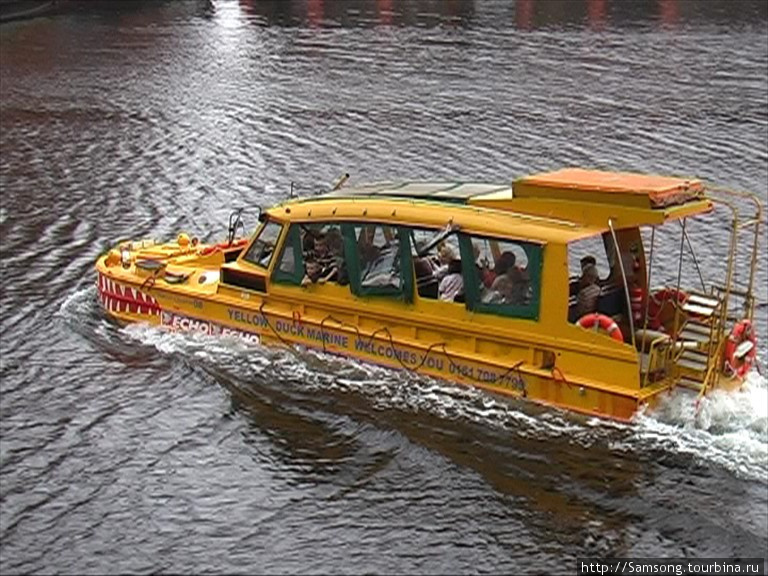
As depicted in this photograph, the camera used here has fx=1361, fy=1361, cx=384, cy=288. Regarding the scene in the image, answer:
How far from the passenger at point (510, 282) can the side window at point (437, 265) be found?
1.93ft

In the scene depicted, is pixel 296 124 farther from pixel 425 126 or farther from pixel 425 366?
pixel 425 366

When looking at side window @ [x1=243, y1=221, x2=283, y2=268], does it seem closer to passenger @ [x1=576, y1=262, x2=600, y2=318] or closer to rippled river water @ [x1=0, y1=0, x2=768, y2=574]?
rippled river water @ [x1=0, y1=0, x2=768, y2=574]

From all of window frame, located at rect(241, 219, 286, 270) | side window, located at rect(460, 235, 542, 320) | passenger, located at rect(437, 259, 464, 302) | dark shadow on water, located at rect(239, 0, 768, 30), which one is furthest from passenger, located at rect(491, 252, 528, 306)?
dark shadow on water, located at rect(239, 0, 768, 30)

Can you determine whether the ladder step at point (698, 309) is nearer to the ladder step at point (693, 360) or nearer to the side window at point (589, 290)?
the ladder step at point (693, 360)

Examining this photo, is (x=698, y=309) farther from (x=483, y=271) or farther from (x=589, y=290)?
(x=483, y=271)

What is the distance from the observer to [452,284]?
18.1 m

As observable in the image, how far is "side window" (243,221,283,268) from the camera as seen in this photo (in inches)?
782

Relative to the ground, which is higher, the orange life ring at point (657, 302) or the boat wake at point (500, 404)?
the orange life ring at point (657, 302)

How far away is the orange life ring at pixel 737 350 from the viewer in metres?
16.8

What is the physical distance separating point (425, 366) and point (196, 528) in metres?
4.34

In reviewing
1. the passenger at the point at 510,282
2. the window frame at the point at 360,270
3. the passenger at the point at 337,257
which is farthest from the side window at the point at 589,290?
the passenger at the point at 337,257

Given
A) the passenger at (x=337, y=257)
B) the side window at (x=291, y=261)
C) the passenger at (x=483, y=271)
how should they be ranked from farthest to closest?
1. the side window at (x=291, y=261)
2. the passenger at (x=337, y=257)
3. the passenger at (x=483, y=271)

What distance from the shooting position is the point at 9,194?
3139 centimetres

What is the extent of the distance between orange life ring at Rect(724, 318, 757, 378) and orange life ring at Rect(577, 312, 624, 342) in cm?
133
